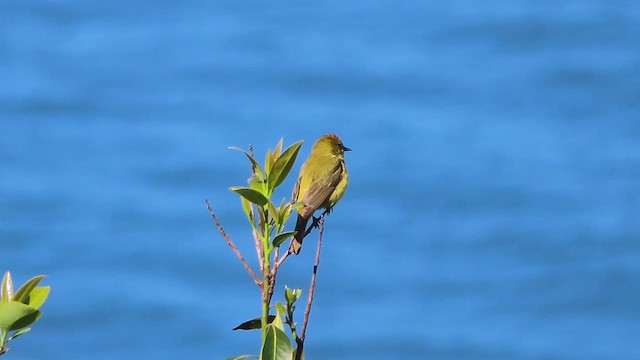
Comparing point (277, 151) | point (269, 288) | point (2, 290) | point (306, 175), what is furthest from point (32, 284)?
point (306, 175)

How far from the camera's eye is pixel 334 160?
4816 mm

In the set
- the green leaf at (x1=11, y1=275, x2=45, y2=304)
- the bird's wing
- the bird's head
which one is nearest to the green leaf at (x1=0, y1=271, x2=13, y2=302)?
the green leaf at (x1=11, y1=275, x2=45, y2=304)

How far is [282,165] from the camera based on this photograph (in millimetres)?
1954

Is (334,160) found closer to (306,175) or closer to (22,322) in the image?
(306,175)

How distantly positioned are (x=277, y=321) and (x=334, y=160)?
2933 mm

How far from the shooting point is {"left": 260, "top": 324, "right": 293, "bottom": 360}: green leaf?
1.77m

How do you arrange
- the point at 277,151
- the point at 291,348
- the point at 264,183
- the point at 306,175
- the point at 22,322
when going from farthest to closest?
the point at 306,175 → the point at 277,151 → the point at 264,183 → the point at 291,348 → the point at 22,322

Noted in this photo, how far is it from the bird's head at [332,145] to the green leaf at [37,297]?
326 centimetres

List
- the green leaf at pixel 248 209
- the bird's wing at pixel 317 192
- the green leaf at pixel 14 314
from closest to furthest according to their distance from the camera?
the green leaf at pixel 14 314
the green leaf at pixel 248 209
the bird's wing at pixel 317 192

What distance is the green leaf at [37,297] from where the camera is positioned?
5.66ft

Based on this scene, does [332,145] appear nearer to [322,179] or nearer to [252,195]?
[322,179]

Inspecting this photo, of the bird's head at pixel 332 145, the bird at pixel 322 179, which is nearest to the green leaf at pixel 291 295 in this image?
the bird at pixel 322 179

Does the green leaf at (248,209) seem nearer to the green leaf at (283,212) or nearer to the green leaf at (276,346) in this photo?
the green leaf at (283,212)

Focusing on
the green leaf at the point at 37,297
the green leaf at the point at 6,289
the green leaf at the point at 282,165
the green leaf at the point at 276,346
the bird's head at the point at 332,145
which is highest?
the bird's head at the point at 332,145
